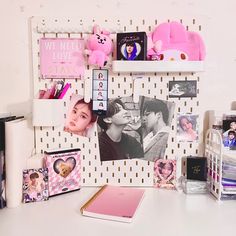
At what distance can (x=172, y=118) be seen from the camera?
1.16 m

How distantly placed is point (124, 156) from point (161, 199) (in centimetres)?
23

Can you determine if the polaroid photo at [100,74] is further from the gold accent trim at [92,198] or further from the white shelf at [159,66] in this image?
the gold accent trim at [92,198]

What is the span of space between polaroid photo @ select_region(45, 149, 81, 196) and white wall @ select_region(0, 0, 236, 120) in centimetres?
24

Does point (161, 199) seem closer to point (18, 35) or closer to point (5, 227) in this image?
point (5, 227)

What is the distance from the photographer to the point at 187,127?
1.17 meters

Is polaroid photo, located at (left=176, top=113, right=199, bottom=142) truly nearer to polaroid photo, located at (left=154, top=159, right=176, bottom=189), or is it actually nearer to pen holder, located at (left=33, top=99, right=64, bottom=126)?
polaroid photo, located at (left=154, top=159, right=176, bottom=189)

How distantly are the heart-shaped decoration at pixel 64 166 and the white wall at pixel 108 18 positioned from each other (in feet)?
0.87

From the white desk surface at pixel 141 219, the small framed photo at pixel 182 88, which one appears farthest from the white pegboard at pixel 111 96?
the white desk surface at pixel 141 219

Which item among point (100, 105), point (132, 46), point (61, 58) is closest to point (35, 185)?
point (100, 105)

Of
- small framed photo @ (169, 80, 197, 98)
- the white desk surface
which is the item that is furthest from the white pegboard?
the white desk surface

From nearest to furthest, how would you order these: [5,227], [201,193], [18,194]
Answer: [5,227] → [18,194] → [201,193]

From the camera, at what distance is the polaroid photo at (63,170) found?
1.07 meters

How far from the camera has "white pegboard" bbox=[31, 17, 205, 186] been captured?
1.12 m

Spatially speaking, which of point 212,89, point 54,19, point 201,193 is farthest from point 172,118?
point 54,19
